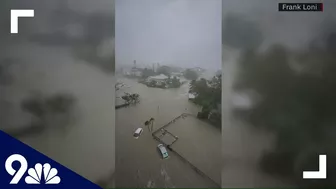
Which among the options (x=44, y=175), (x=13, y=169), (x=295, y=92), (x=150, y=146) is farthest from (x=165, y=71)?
(x=13, y=169)

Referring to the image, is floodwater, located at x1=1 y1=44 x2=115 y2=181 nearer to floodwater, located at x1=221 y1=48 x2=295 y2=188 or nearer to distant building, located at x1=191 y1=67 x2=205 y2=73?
distant building, located at x1=191 y1=67 x2=205 y2=73

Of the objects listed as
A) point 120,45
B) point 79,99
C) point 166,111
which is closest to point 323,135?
point 166,111

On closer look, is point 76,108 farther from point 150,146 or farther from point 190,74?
point 190,74

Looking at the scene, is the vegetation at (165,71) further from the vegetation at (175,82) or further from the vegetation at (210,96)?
the vegetation at (210,96)

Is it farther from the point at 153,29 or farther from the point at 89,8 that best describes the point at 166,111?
the point at 89,8

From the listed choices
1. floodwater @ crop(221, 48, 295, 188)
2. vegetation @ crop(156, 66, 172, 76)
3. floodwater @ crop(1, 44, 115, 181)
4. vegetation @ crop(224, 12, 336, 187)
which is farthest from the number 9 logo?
vegetation @ crop(224, 12, 336, 187)
